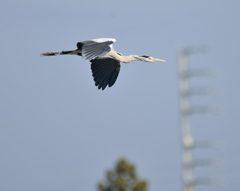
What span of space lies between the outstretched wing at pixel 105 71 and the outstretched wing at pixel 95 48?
0.91 meters

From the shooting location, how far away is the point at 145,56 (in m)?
15.3

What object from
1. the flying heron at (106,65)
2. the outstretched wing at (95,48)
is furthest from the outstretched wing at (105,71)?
the outstretched wing at (95,48)

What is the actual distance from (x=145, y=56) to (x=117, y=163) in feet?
23.8

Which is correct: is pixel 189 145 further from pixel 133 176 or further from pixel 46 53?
pixel 46 53

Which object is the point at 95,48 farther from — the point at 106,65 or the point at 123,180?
the point at 123,180

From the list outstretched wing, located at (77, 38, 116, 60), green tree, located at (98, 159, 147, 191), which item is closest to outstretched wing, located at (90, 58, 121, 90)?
outstretched wing, located at (77, 38, 116, 60)

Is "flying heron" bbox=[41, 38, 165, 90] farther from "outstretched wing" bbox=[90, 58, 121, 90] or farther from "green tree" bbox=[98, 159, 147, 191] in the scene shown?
"green tree" bbox=[98, 159, 147, 191]

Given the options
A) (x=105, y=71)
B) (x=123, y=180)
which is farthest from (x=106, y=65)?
(x=123, y=180)

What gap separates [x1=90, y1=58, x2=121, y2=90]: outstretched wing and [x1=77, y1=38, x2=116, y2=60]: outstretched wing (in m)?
0.91

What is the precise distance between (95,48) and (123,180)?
921 centimetres

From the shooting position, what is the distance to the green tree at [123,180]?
21984 millimetres

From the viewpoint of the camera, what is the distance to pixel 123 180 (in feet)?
72.4

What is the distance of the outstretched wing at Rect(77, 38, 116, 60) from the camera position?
13.1m

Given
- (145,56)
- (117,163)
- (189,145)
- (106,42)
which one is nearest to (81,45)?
(106,42)
